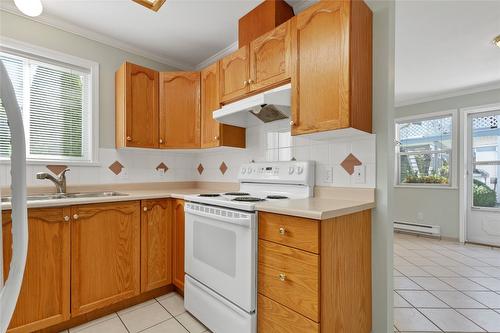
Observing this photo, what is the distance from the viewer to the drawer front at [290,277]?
1.19 metres

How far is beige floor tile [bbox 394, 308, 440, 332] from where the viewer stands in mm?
1777

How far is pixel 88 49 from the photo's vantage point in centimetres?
241

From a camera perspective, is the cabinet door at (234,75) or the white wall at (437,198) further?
the white wall at (437,198)

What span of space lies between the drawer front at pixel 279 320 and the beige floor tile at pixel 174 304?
817 mm

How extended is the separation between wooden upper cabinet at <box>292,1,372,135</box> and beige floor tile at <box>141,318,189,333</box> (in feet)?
5.04

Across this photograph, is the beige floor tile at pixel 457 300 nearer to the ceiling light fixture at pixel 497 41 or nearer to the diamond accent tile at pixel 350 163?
the diamond accent tile at pixel 350 163

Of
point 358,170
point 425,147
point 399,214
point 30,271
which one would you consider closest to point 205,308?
point 30,271

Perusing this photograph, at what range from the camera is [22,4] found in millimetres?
1613

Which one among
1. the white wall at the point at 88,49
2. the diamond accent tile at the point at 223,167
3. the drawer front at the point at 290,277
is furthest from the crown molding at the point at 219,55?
the drawer front at the point at 290,277

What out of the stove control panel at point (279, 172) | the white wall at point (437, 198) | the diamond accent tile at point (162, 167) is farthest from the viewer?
the white wall at point (437, 198)

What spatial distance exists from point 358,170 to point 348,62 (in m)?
0.68

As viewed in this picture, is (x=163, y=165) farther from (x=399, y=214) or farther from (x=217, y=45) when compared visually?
(x=399, y=214)

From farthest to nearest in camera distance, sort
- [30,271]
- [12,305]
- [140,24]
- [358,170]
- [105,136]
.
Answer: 1. [105,136]
2. [140,24]
3. [358,170]
4. [30,271]
5. [12,305]

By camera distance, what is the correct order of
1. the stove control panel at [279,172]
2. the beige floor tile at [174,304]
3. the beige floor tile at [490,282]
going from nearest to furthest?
the stove control panel at [279,172] → the beige floor tile at [174,304] → the beige floor tile at [490,282]
